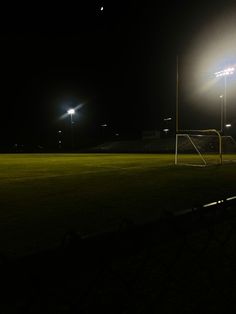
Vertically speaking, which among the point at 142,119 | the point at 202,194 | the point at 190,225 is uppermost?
the point at 142,119

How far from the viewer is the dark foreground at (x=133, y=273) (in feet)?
3.41

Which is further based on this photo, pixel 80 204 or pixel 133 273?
pixel 80 204

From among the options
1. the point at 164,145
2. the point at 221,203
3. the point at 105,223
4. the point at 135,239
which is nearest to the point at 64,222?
the point at 105,223

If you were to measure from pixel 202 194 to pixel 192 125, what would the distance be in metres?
42.5

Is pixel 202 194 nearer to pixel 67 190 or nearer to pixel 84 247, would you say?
pixel 67 190

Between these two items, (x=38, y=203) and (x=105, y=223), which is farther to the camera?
(x=38, y=203)

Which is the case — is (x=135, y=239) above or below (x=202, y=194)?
above

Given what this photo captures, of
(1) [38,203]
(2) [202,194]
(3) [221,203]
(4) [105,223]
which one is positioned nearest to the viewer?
(3) [221,203]

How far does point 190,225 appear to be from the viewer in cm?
178

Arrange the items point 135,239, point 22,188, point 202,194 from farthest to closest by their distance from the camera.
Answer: point 22,188
point 202,194
point 135,239

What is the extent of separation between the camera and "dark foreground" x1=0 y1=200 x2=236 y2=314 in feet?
3.41

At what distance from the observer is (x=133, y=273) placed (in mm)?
3088

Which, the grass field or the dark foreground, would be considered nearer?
the dark foreground

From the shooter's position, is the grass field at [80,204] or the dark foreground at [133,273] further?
the grass field at [80,204]
